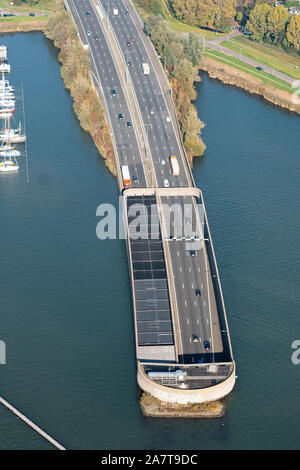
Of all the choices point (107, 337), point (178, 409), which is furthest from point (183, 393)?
point (107, 337)

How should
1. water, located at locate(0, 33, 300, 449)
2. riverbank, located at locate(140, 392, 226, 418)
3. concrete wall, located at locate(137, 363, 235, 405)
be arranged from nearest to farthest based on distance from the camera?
water, located at locate(0, 33, 300, 449) → riverbank, located at locate(140, 392, 226, 418) → concrete wall, located at locate(137, 363, 235, 405)

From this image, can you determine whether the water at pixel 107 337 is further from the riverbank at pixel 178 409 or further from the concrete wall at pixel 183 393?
the concrete wall at pixel 183 393

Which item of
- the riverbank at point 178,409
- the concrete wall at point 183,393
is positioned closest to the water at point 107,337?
the riverbank at point 178,409

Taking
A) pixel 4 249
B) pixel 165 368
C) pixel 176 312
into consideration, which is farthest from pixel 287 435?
pixel 4 249

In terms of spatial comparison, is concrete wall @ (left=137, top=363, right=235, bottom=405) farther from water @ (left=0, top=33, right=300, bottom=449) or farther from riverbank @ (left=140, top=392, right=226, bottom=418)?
water @ (left=0, top=33, right=300, bottom=449)

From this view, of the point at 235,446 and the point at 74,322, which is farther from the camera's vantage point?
the point at 74,322

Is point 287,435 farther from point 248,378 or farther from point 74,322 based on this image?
point 74,322

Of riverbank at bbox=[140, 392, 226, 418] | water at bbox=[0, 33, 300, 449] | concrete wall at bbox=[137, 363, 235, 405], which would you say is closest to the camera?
water at bbox=[0, 33, 300, 449]

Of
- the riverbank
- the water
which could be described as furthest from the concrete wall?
the water
